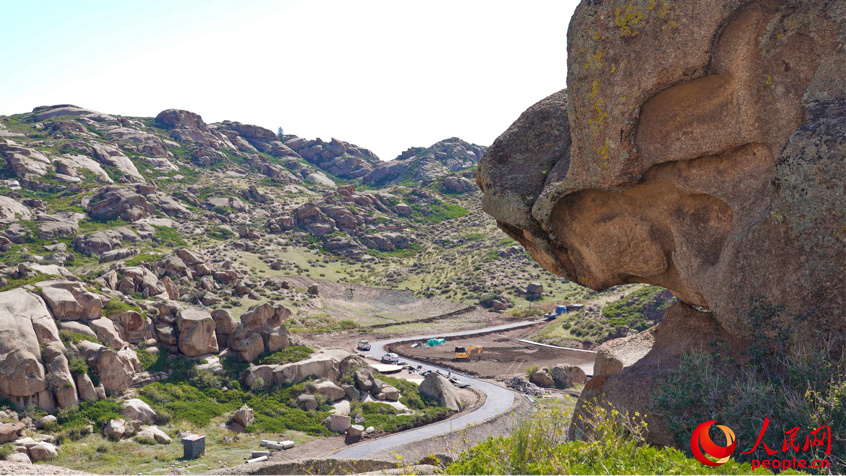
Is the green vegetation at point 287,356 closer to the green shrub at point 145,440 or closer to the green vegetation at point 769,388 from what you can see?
the green shrub at point 145,440

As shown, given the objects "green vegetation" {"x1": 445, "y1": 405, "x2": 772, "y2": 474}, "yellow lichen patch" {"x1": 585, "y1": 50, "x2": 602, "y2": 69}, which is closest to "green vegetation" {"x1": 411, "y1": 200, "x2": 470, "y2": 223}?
"yellow lichen patch" {"x1": 585, "y1": 50, "x2": 602, "y2": 69}

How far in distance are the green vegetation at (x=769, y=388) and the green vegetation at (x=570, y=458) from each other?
101 centimetres

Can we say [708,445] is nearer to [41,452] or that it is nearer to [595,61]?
[595,61]

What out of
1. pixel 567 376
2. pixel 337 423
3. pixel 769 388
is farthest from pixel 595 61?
pixel 567 376

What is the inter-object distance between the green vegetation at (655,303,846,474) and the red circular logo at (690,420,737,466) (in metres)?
0.25

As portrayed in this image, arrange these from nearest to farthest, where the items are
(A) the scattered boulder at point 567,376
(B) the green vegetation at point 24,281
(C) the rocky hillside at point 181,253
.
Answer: (C) the rocky hillside at point 181,253 < (B) the green vegetation at point 24,281 < (A) the scattered boulder at point 567,376

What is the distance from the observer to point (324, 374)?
31.1m

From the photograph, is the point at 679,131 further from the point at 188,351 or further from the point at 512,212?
the point at 188,351

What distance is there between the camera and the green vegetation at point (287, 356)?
3091 centimetres

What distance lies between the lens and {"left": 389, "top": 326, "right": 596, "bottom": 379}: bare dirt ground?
145 feet

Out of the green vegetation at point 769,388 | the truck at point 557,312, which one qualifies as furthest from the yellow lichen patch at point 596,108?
the truck at point 557,312

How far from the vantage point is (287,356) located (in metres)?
31.4

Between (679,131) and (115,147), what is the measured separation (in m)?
135

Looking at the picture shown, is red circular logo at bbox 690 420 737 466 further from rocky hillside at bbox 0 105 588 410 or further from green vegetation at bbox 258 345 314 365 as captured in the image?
green vegetation at bbox 258 345 314 365
